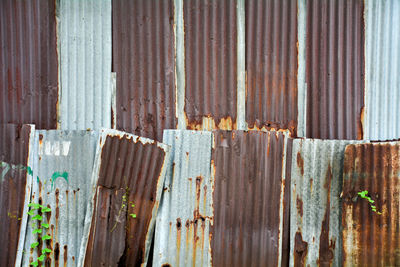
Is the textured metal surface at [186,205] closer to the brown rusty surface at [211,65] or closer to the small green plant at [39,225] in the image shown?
the brown rusty surface at [211,65]

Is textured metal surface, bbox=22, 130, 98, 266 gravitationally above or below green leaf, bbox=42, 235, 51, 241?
above

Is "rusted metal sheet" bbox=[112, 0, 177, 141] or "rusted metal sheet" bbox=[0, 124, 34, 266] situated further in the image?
"rusted metal sheet" bbox=[112, 0, 177, 141]

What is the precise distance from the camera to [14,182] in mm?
2771

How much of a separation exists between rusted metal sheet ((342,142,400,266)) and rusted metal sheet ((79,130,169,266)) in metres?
2.00

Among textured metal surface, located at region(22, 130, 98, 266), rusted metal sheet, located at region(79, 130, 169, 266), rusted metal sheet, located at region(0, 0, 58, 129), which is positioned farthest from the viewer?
rusted metal sheet, located at region(0, 0, 58, 129)

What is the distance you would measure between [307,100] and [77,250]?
3.00m

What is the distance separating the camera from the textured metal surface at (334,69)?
2949 millimetres

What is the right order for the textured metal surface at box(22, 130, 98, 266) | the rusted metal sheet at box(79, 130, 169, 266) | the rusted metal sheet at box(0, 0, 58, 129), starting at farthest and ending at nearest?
the rusted metal sheet at box(0, 0, 58, 129), the textured metal surface at box(22, 130, 98, 266), the rusted metal sheet at box(79, 130, 169, 266)

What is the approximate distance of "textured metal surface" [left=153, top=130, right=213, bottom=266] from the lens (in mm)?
2770

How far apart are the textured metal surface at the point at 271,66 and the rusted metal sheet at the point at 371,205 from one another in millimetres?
764

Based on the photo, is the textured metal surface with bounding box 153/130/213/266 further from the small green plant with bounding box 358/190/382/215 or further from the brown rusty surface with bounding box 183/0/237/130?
the small green plant with bounding box 358/190/382/215

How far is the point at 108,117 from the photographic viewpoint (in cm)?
292

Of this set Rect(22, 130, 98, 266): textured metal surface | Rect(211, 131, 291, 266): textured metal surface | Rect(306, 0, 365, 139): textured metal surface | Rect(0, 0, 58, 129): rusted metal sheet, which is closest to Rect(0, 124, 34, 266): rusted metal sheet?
Rect(22, 130, 98, 266): textured metal surface

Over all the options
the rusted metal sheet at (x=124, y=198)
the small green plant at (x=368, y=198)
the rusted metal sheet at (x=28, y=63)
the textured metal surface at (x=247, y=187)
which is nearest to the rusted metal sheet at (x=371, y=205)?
the small green plant at (x=368, y=198)
